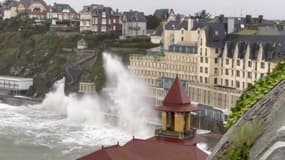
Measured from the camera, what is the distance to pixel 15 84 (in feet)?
246

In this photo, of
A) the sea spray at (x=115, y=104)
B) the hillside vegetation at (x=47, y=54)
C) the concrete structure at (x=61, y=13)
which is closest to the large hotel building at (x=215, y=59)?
the sea spray at (x=115, y=104)

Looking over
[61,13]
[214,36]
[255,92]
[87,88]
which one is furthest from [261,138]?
[61,13]

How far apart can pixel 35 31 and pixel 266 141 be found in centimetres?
9363

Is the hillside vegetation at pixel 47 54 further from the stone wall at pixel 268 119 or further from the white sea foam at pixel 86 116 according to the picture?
the stone wall at pixel 268 119

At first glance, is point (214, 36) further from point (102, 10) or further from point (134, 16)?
point (102, 10)

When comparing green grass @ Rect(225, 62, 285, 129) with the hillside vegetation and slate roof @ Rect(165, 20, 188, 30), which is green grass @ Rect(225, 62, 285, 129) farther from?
the hillside vegetation

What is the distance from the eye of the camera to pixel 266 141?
2.54 m

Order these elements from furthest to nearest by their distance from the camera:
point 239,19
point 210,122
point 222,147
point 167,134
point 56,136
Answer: point 239,19
point 210,122
point 56,136
point 167,134
point 222,147

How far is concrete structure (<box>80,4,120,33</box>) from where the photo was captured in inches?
3430

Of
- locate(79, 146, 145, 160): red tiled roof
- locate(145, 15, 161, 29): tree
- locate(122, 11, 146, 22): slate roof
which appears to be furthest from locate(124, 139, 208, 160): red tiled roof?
locate(145, 15, 161, 29): tree

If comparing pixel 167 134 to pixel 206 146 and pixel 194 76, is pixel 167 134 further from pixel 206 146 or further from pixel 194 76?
pixel 194 76

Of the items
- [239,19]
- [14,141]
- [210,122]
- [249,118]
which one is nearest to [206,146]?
[210,122]

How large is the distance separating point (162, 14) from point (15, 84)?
29.3m

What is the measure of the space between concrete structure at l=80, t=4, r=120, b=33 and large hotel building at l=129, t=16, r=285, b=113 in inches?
958
